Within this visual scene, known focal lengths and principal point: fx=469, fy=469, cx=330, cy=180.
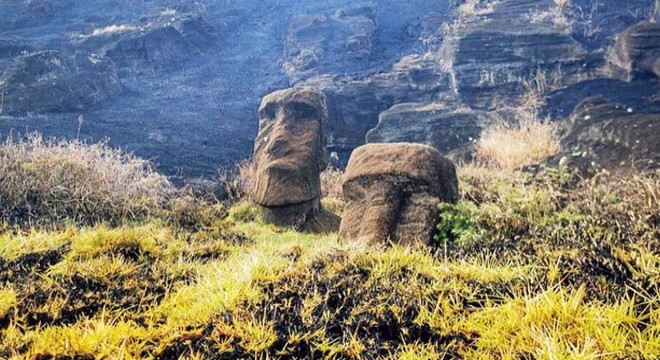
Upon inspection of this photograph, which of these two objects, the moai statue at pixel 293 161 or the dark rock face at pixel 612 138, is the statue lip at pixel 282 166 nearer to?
the moai statue at pixel 293 161

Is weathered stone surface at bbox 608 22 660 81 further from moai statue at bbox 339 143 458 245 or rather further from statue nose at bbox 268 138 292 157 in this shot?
moai statue at bbox 339 143 458 245

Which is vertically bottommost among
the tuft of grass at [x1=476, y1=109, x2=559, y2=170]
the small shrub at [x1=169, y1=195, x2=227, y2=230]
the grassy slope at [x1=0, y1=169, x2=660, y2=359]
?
the tuft of grass at [x1=476, y1=109, x2=559, y2=170]

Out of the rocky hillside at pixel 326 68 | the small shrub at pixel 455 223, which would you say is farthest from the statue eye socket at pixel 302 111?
the rocky hillside at pixel 326 68

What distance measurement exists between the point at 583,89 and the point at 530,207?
1286 centimetres

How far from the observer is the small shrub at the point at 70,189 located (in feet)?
19.1

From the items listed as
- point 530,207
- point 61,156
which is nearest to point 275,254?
point 530,207

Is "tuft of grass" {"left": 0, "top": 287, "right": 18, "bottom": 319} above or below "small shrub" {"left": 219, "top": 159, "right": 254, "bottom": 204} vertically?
above

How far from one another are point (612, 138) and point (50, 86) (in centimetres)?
1773

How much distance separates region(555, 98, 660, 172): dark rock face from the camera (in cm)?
720

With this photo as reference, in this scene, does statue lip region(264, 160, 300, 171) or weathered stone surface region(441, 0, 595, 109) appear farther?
weathered stone surface region(441, 0, 595, 109)

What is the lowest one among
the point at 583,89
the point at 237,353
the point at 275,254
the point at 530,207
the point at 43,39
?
the point at 583,89

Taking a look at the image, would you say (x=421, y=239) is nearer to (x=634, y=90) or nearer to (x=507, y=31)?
(x=634, y=90)

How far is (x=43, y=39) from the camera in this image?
23125 millimetres

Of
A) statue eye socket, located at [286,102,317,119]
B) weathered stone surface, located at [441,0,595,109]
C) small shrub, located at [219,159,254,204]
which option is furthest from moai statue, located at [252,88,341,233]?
weathered stone surface, located at [441,0,595,109]
